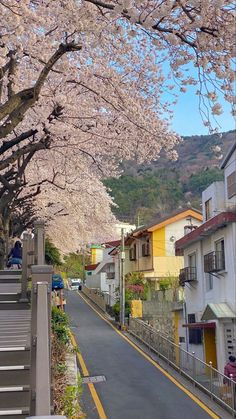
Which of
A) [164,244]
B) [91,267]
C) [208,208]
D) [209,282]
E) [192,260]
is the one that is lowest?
[209,282]

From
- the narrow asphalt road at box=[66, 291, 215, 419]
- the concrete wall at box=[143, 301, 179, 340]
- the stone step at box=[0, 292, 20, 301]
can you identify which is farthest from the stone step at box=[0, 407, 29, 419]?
the concrete wall at box=[143, 301, 179, 340]

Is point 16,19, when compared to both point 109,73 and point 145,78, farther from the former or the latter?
point 145,78

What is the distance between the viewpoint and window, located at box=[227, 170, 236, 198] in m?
18.2

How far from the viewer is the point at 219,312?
16812 millimetres

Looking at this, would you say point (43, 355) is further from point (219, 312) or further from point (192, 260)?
point (192, 260)

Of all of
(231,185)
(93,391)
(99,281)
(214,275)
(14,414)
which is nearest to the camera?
(14,414)

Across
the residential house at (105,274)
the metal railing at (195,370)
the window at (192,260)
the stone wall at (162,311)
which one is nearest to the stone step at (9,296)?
the metal railing at (195,370)

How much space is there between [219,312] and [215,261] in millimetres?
2062

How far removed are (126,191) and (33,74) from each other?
68.6 m

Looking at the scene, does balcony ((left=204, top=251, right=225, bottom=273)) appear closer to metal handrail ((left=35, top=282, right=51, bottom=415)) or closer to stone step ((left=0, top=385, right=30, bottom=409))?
stone step ((left=0, top=385, right=30, bottom=409))

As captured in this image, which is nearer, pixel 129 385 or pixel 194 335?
pixel 129 385

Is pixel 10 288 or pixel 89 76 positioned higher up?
pixel 89 76

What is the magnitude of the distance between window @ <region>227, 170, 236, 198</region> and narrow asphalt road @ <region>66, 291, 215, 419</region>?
7354mm

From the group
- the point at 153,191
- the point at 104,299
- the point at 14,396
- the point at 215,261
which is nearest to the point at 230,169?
the point at 215,261
